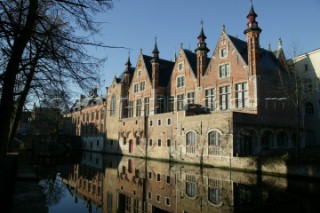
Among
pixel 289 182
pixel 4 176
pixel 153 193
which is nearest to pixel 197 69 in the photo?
pixel 289 182

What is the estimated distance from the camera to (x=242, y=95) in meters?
27.9

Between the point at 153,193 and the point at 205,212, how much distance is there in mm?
4489

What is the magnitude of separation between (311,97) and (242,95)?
11.4m

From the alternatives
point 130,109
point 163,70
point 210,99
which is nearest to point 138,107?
point 130,109

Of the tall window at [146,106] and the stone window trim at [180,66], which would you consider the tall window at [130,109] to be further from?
the stone window trim at [180,66]

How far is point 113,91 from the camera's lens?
47.1m

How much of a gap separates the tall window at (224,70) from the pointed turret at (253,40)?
9.29 ft

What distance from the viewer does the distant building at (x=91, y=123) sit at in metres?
50.5

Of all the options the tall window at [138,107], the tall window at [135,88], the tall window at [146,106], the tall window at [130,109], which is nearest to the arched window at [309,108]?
the tall window at [146,106]

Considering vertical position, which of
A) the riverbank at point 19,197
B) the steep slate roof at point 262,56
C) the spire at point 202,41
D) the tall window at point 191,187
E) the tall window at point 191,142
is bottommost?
the tall window at point 191,187

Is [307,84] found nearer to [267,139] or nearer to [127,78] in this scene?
[267,139]

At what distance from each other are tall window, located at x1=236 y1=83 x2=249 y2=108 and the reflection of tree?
17294 mm

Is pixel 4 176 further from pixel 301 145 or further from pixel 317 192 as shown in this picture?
pixel 301 145

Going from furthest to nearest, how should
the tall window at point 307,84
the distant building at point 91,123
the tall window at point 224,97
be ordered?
the distant building at point 91,123 < the tall window at point 307,84 < the tall window at point 224,97
